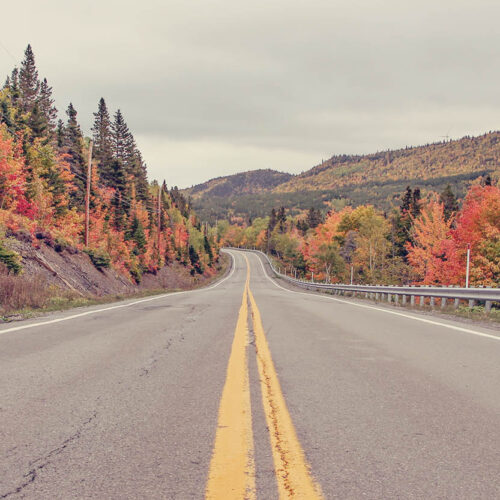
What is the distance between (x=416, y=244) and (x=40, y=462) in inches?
2932

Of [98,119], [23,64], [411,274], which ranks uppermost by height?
[23,64]

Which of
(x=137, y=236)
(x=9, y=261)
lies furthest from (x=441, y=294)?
(x=137, y=236)

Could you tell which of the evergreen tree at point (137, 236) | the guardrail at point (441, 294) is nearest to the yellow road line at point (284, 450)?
the guardrail at point (441, 294)

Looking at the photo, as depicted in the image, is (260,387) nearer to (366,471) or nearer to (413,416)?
(413,416)

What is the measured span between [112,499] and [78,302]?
13.5m

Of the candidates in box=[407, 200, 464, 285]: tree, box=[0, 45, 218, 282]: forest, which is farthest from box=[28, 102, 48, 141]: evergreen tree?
box=[407, 200, 464, 285]: tree

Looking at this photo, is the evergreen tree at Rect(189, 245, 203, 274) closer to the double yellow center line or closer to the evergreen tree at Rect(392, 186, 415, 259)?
the evergreen tree at Rect(392, 186, 415, 259)

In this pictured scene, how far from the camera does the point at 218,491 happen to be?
87.0 inches

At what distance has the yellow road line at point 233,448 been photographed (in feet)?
7.31

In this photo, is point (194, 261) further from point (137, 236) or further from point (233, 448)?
point (233, 448)

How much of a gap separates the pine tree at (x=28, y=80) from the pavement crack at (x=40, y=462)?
60.4 m

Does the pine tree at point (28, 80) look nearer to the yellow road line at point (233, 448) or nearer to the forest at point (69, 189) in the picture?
the forest at point (69, 189)

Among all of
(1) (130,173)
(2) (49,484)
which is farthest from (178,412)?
(1) (130,173)

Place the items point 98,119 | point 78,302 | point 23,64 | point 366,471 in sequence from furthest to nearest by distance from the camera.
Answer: point 98,119 → point 23,64 → point 78,302 → point 366,471
